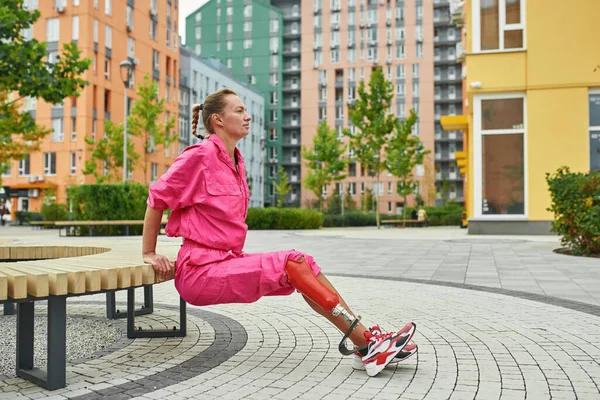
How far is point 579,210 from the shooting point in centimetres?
1179

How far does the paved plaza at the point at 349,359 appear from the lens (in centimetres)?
333

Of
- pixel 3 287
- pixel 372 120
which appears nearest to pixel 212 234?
pixel 3 287

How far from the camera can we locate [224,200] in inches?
146

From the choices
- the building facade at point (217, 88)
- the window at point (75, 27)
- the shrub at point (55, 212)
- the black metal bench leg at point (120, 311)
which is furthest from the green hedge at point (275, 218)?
the window at point (75, 27)

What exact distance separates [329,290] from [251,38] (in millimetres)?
92121

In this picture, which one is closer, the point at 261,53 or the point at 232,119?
the point at 232,119

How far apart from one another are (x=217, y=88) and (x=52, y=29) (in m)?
24.8

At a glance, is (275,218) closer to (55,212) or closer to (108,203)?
(108,203)

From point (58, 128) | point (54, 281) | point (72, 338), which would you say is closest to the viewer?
point (54, 281)

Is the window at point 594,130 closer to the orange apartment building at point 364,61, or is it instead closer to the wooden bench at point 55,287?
the wooden bench at point 55,287

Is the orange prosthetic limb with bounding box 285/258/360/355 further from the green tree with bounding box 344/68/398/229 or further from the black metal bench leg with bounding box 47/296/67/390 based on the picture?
the green tree with bounding box 344/68/398/229

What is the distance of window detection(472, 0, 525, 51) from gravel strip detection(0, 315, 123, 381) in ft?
62.0

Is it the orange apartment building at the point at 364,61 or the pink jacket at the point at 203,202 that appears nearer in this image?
the pink jacket at the point at 203,202

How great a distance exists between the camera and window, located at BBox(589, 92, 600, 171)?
66.8 ft
